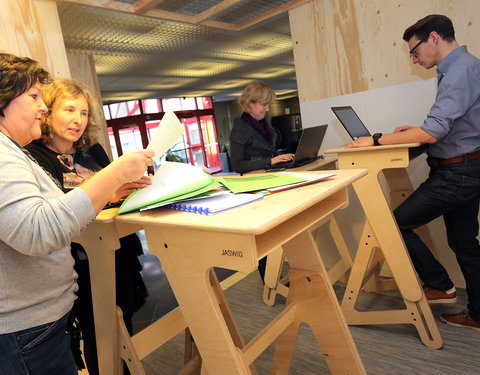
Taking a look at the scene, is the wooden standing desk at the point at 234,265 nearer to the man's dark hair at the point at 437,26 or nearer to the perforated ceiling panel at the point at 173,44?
the man's dark hair at the point at 437,26

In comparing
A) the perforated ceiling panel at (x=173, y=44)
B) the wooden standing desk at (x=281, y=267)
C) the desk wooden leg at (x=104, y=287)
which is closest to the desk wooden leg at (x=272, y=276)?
the wooden standing desk at (x=281, y=267)

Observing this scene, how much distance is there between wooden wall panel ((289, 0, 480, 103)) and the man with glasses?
15.6 inches

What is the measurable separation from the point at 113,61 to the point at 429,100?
3.49 meters

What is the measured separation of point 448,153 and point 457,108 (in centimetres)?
23

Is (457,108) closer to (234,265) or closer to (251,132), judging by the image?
(251,132)

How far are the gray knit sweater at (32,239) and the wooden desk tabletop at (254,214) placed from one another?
15 cm

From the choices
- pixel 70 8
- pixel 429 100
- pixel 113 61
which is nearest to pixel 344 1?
pixel 429 100

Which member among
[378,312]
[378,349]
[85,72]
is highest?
[85,72]

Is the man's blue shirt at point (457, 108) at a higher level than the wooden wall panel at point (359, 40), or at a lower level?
lower

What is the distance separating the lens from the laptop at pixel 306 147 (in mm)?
1949

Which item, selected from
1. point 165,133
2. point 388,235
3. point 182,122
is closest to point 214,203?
Answer: point 165,133

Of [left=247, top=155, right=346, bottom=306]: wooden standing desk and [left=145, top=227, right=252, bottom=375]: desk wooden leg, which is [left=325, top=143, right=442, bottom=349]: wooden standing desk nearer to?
[left=247, top=155, right=346, bottom=306]: wooden standing desk

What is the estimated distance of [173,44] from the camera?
3.65 meters

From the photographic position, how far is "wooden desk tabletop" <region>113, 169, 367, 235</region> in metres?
0.64
